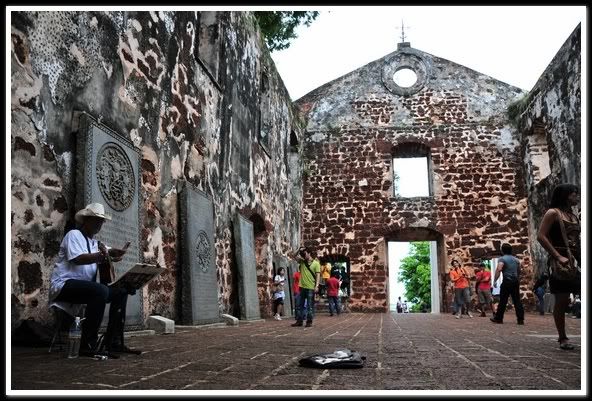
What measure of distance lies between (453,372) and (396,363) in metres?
0.57

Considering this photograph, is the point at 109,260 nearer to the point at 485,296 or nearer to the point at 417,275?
the point at 485,296

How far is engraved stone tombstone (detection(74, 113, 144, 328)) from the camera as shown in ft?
19.2

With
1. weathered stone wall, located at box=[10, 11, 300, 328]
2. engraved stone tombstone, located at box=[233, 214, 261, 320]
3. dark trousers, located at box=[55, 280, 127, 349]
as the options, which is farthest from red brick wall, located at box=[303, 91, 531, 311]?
dark trousers, located at box=[55, 280, 127, 349]

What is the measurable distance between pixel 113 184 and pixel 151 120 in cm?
165

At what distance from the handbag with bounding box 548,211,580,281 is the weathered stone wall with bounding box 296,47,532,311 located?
44.2ft

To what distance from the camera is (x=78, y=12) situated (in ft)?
20.1

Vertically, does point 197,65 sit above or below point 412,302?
above

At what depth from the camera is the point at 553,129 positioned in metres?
15.1

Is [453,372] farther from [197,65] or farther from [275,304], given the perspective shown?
[275,304]

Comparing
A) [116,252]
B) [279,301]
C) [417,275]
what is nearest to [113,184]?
[116,252]

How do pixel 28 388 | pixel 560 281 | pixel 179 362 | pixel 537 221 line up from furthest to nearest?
pixel 537 221 → pixel 560 281 → pixel 179 362 → pixel 28 388

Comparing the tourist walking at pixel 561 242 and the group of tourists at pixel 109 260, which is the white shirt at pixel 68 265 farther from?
the tourist walking at pixel 561 242

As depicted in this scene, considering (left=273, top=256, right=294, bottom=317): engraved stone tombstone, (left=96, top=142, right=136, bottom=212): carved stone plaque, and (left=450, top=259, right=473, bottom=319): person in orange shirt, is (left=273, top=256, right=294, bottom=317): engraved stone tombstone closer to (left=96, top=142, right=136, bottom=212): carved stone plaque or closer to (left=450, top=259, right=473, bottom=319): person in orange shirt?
(left=450, top=259, right=473, bottom=319): person in orange shirt

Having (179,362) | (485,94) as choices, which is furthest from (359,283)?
(179,362)
